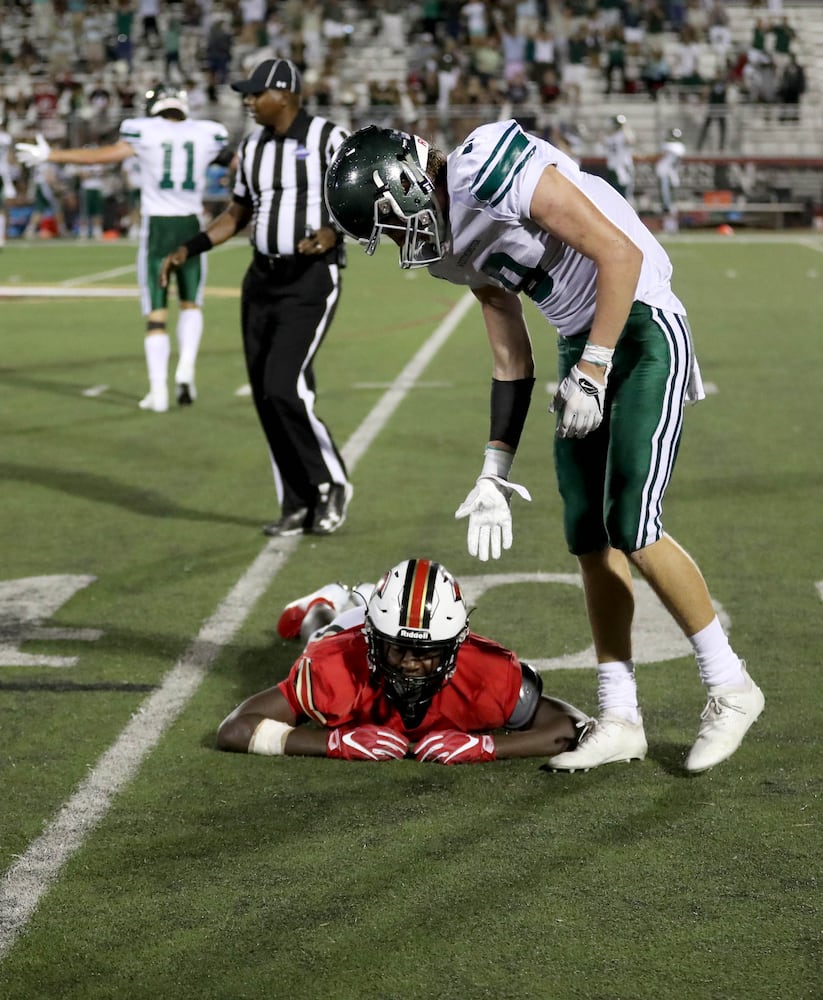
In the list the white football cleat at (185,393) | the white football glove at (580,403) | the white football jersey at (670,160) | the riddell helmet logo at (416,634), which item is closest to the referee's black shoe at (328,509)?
the riddell helmet logo at (416,634)

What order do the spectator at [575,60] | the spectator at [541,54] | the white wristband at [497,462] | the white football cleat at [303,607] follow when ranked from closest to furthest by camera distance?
the white wristband at [497,462], the white football cleat at [303,607], the spectator at [541,54], the spectator at [575,60]

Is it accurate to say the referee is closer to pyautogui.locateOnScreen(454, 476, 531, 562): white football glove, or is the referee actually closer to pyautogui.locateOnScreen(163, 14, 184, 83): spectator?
pyautogui.locateOnScreen(454, 476, 531, 562): white football glove

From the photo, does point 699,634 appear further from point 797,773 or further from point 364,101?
point 364,101

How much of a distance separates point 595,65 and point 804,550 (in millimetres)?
27796

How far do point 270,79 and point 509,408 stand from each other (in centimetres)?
310

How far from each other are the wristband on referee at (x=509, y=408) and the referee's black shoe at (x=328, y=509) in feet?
8.96

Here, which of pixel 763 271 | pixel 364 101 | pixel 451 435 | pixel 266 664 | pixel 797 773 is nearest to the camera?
pixel 797 773

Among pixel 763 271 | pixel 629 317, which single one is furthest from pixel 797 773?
pixel 763 271

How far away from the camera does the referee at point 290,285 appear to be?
6.62 m

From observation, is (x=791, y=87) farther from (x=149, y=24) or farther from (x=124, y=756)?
(x=124, y=756)

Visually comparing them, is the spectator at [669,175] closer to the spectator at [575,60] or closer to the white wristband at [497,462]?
the spectator at [575,60]

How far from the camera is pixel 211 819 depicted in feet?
12.0

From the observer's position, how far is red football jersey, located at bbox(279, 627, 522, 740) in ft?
13.2

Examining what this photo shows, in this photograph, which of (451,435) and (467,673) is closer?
(467,673)
